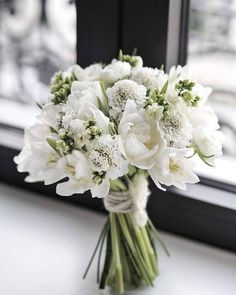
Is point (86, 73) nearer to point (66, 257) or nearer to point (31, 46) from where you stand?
point (66, 257)

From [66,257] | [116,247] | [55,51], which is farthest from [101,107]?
[55,51]

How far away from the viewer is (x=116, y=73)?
114cm

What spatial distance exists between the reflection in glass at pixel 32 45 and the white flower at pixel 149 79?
52 centimetres

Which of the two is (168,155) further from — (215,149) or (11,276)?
(11,276)

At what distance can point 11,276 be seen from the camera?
1356 mm

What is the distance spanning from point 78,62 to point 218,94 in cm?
31

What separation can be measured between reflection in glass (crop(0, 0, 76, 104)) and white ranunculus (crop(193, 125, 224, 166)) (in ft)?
1.99

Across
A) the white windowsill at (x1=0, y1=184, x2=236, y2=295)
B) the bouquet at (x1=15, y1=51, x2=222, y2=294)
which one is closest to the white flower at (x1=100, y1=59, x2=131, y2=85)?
the bouquet at (x1=15, y1=51, x2=222, y2=294)

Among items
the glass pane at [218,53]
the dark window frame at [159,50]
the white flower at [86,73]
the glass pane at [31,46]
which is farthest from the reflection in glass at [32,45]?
the white flower at [86,73]

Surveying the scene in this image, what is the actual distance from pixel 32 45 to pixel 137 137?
2.42 ft

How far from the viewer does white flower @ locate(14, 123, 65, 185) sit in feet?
3.72

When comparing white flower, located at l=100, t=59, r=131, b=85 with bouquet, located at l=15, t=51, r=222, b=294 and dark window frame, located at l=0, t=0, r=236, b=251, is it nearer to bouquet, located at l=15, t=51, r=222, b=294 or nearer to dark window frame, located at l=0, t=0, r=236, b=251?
bouquet, located at l=15, t=51, r=222, b=294

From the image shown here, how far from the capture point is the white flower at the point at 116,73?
1.14 metres

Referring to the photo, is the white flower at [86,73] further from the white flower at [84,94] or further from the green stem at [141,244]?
the green stem at [141,244]
